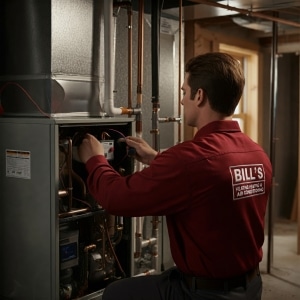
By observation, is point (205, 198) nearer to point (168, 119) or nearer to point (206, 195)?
point (206, 195)

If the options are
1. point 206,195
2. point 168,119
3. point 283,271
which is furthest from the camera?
point 283,271

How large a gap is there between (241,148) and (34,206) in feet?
2.82

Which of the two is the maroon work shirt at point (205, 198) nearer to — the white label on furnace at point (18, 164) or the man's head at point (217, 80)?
the man's head at point (217, 80)

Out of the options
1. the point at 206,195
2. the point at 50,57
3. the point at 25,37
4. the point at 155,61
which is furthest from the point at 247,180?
the point at 155,61

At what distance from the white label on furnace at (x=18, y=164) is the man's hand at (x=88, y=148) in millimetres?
218

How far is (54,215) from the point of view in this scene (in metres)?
1.92

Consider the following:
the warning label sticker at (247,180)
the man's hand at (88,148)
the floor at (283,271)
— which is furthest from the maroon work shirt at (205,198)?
the floor at (283,271)

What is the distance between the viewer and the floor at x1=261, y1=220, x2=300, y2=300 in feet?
11.2

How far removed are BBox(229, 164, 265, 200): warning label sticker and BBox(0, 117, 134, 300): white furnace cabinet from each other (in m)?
0.67

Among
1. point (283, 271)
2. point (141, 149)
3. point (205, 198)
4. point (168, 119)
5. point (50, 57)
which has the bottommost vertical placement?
point (283, 271)

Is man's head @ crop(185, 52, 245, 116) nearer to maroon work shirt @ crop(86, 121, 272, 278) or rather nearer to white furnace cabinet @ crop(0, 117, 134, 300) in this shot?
maroon work shirt @ crop(86, 121, 272, 278)

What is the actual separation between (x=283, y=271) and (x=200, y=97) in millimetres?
2566

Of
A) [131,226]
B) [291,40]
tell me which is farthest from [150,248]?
[291,40]

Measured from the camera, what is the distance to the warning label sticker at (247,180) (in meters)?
1.67
